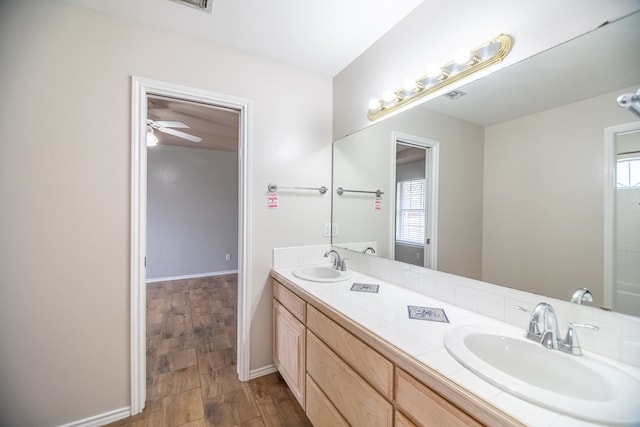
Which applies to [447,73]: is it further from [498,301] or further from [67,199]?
[67,199]

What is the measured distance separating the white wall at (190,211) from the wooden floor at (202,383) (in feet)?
5.45

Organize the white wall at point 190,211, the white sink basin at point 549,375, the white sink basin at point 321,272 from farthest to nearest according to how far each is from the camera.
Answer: the white wall at point 190,211, the white sink basin at point 321,272, the white sink basin at point 549,375

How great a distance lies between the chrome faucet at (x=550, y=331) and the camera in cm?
85

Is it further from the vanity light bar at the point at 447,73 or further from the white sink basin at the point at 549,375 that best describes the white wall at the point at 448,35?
the white sink basin at the point at 549,375

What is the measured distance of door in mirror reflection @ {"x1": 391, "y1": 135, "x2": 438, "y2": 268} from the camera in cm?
149

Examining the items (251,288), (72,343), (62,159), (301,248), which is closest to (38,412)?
(72,343)

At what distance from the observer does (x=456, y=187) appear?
4.50ft

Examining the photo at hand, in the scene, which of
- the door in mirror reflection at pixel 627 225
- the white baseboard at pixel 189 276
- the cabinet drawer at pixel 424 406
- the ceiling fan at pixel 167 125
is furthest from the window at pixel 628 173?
the white baseboard at pixel 189 276

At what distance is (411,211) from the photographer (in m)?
1.63

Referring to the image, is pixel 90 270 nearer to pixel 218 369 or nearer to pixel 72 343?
pixel 72 343

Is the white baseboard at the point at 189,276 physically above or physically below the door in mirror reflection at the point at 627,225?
below

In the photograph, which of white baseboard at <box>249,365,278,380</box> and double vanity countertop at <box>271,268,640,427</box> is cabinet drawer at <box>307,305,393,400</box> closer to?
double vanity countertop at <box>271,268,640,427</box>

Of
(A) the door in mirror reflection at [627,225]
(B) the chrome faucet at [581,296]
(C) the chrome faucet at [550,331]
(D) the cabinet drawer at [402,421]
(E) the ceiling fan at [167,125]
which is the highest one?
(E) the ceiling fan at [167,125]

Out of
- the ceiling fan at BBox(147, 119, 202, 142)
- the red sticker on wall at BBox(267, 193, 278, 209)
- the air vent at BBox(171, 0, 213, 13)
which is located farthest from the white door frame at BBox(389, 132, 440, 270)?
the ceiling fan at BBox(147, 119, 202, 142)
